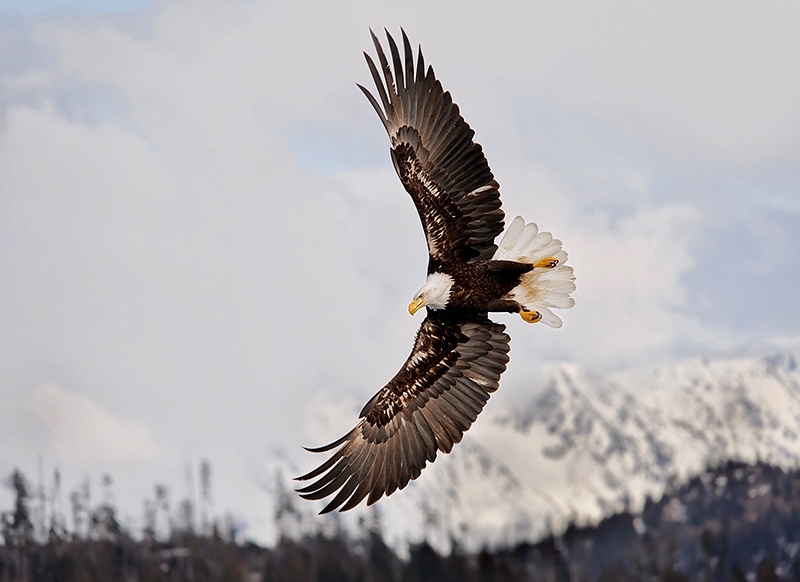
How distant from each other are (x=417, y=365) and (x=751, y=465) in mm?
146586

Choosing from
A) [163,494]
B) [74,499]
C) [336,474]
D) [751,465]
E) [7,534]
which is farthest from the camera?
[751,465]

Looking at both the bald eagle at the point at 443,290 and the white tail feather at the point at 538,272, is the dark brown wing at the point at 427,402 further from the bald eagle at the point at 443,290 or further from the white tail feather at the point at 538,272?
the white tail feather at the point at 538,272

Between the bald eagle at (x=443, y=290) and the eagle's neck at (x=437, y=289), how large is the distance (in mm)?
10

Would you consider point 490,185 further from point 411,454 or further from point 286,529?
point 286,529

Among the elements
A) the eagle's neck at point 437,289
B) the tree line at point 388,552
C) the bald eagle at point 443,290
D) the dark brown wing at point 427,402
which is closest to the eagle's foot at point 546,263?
the bald eagle at point 443,290

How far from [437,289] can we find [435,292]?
41mm

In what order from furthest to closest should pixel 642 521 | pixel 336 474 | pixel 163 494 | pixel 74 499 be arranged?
pixel 642 521, pixel 163 494, pixel 74 499, pixel 336 474

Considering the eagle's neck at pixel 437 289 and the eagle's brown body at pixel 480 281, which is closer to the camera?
the eagle's neck at pixel 437 289

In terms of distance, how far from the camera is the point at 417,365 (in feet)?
39.6

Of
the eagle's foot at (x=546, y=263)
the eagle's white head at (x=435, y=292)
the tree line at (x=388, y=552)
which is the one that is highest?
the tree line at (x=388, y=552)

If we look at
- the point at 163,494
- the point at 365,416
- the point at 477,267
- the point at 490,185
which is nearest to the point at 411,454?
the point at 365,416

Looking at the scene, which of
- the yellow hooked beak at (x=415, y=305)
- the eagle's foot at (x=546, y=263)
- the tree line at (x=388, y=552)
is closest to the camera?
the yellow hooked beak at (x=415, y=305)

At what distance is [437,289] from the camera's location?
11.4 meters

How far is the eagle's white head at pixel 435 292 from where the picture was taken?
11328mm
